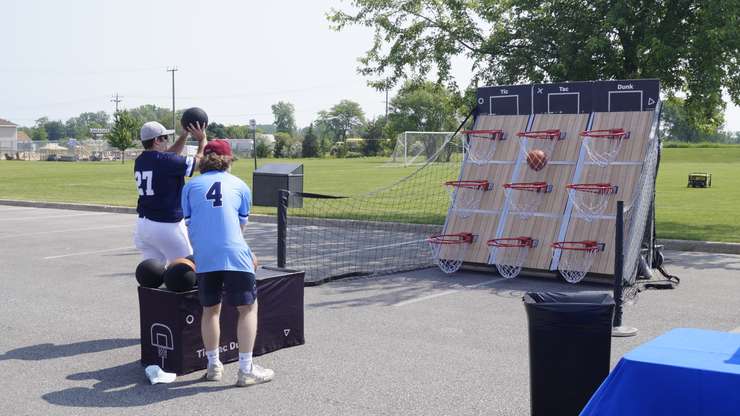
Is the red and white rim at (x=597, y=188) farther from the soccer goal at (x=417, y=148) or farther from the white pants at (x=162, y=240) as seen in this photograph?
the soccer goal at (x=417, y=148)

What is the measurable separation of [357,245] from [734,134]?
199 metres

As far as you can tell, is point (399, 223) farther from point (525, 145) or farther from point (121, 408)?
point (121, 408)

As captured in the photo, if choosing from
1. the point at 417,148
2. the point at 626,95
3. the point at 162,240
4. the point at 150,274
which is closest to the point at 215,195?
the point at 150,274

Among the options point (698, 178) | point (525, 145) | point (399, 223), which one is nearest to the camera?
point (525, 145)

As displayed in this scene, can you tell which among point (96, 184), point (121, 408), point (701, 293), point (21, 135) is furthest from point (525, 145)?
point (21, 135)

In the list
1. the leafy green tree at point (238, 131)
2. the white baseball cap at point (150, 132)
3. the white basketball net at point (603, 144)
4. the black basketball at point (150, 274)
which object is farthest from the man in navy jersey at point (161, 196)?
the leafy green tree at point (238, 131)

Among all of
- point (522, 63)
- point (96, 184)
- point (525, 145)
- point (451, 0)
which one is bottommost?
point (96, 184)

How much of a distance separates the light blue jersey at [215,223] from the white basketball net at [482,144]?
23.0 ft

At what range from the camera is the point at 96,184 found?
36500 millimetres

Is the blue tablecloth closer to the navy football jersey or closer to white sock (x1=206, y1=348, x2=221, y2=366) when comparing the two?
white sock (x1=206, y1=348, x2=221, y2=366)

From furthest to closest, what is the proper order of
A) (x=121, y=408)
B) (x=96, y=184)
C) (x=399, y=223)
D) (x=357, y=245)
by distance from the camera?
(x=96, y=184) → (x=399, y=223) → (x=357, y=245) → (x=121, y=408)

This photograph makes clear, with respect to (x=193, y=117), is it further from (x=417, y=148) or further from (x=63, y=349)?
(x=417, y=148)

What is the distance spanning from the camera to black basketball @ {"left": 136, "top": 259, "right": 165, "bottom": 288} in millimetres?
6770

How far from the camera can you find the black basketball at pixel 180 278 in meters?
6.53
